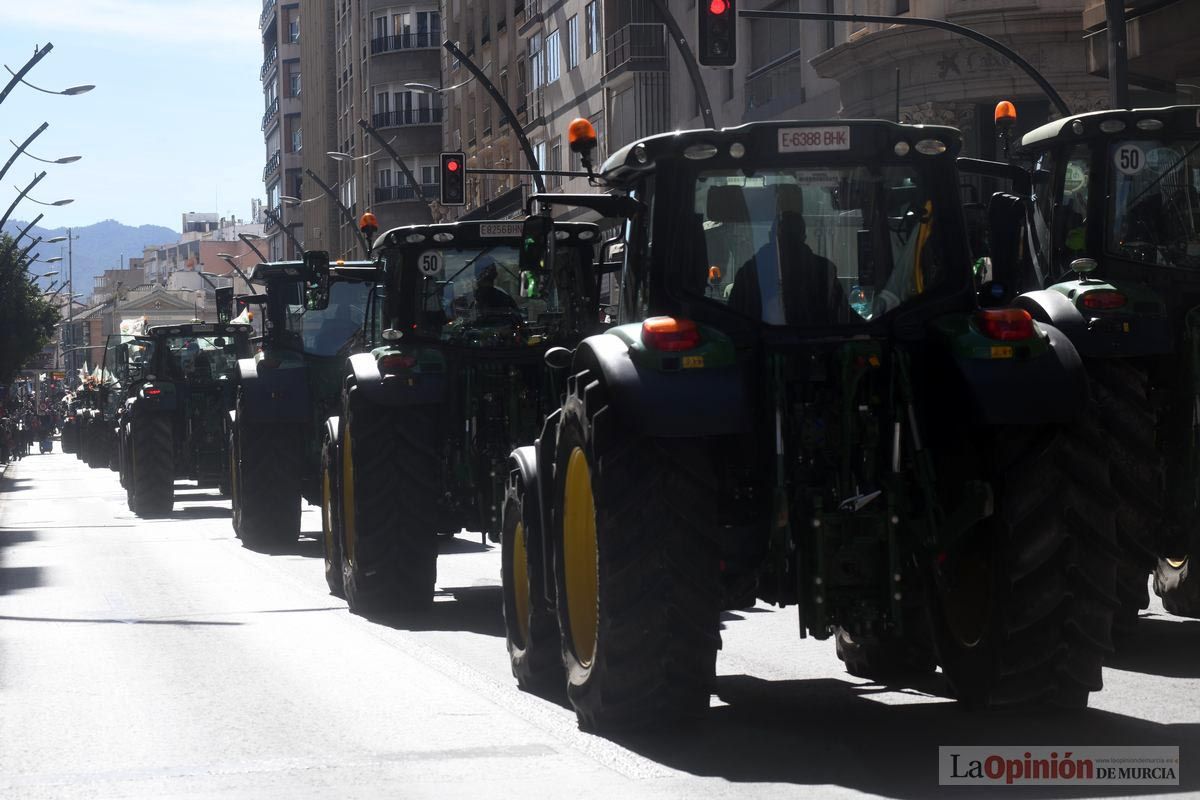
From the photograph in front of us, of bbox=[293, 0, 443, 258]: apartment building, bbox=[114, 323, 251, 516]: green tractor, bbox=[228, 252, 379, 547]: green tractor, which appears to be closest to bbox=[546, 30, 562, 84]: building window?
bbox=[293, 0, 443, 258]: apartment building

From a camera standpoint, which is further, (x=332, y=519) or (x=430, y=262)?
(x=332, y=519)

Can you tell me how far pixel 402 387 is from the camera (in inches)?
517

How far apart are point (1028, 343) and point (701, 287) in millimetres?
1288

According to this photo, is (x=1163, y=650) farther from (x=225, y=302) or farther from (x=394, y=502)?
(x=225, y=302)

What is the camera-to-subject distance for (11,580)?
693 inches

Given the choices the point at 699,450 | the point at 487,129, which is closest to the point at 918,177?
the point at 699,450

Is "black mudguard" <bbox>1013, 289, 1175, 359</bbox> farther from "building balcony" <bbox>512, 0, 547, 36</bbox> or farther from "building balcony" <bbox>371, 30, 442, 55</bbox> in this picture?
"building balcony" <bbox>371, 30, 442, 55</bbox>

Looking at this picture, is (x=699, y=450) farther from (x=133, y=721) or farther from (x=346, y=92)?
(x=346, y=92)

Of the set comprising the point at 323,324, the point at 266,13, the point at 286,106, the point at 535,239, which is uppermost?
the point at 266,13

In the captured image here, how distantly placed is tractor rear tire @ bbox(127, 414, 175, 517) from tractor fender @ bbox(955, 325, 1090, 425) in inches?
835

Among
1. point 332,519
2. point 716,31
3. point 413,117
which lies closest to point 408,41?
point 413,117

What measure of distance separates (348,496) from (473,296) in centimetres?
160

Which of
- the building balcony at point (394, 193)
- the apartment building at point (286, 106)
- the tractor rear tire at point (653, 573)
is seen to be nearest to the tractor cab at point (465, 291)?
the tractor rear tire at point (653, 573)

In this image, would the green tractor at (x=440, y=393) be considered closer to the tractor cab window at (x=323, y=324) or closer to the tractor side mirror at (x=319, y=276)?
the tractor side mirror at (x=319, y=276)
